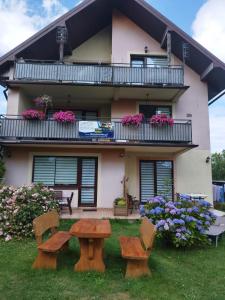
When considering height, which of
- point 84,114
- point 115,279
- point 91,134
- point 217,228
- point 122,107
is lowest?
point 115,279

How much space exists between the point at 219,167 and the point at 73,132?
117 ft

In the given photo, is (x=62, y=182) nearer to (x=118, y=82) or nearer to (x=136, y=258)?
(x=118, y=82)

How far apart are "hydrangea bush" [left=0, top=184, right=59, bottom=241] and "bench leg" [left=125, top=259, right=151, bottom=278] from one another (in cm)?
392

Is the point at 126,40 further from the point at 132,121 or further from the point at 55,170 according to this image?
the point at 55,170

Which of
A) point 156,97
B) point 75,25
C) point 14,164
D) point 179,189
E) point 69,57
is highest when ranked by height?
point 75,25

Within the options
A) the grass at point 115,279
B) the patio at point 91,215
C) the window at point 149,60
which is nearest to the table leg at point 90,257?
the grass at point 115,279

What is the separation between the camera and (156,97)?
14836 mm

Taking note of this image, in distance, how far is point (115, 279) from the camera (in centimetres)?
477

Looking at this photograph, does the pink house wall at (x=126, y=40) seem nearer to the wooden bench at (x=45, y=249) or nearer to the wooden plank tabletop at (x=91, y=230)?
the wooden plank tabletop at (x=91, y=230)

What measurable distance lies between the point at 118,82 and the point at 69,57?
4298 millimetres

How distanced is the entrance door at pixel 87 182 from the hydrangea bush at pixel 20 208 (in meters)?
5.02

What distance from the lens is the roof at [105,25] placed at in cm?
1398

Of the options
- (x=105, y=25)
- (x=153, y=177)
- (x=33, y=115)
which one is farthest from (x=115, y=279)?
(x=105, y=25)

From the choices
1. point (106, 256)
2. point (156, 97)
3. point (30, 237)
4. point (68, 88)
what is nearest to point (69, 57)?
point (68, 88)
